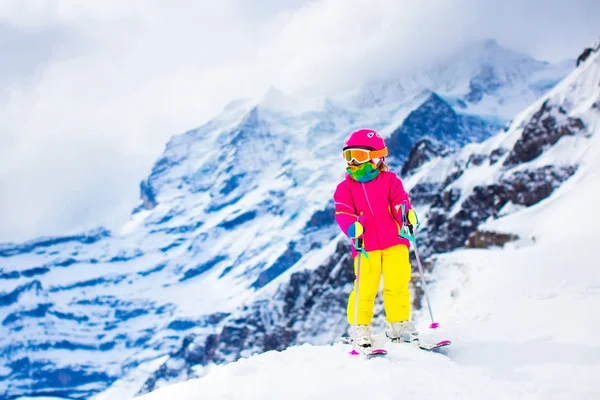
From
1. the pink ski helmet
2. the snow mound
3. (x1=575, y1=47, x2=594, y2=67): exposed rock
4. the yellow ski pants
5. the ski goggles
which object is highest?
(x1=575, y1=47, x2=594, y2=67): exposed rock

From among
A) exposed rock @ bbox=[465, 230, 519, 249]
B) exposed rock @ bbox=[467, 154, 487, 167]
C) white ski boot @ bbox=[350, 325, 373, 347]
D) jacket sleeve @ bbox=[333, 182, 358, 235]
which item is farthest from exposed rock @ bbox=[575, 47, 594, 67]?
white ski boot @ bbox=[350, 325, 373, 347]

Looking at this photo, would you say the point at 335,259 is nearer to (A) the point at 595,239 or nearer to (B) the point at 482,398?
(A) the point at 595,239

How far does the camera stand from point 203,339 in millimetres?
150375

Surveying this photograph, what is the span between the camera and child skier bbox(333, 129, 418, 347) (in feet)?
25.6

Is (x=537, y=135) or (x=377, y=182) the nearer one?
(x=377, y=182)

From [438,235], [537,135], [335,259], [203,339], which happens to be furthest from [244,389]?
[203,339]

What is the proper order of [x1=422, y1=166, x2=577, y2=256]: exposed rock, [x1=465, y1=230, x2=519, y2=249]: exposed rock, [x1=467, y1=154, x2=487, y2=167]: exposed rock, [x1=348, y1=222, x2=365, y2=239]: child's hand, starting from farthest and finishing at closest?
[x1=467, y1=154, x2=487, y2=167]: exposed rock → [x1=422, y1=166, x2=577, y2=256]: exposed rock → [x1=465, y1=230, x2=519, y2=249]: exposed rock → [x1=348, y1=222, x2=365, y2=239]: child's hand

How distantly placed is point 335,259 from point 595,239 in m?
103

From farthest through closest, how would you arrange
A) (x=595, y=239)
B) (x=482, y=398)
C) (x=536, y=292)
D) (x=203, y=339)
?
(x=203, y=339) < (x=595, y=239) < (x=536, y=292) < (x=482, y=398)

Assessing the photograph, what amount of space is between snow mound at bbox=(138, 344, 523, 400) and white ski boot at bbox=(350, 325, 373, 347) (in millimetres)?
308

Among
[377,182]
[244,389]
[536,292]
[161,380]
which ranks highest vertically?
[161,380]

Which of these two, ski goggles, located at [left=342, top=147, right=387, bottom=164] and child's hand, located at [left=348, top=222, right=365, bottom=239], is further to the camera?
ski goggles, located at [left=342, top=147, right=387, bottom=164]

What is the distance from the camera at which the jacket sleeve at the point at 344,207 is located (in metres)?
7.85

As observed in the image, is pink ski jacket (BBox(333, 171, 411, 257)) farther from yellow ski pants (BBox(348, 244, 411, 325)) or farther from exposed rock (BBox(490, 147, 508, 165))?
exposed rock (BBox(490, 147, 508, 165))
